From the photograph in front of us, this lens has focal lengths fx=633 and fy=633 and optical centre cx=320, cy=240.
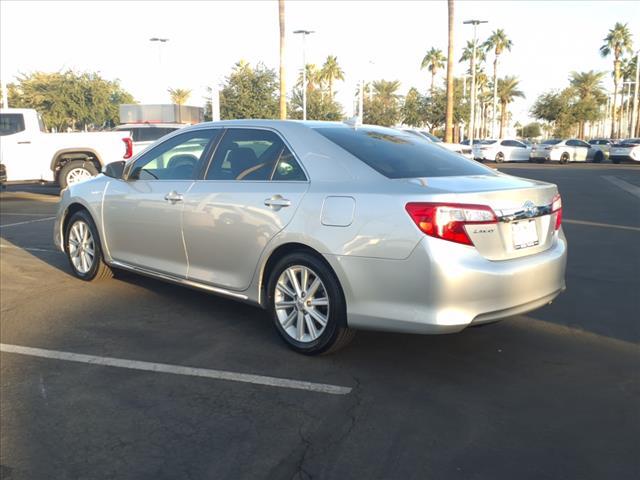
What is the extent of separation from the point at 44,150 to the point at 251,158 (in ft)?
37.2

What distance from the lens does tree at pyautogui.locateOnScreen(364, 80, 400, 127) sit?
66.6 metres

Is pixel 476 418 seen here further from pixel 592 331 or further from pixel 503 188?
pixel 592 331

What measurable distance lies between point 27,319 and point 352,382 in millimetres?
3033

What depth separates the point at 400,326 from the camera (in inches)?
157

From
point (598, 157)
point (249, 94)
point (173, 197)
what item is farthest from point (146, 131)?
point (598, 157)

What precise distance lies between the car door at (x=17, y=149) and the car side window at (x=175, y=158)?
32.5 feet

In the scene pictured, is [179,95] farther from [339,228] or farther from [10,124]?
[339,228]

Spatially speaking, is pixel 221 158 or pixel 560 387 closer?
pixel 560 387

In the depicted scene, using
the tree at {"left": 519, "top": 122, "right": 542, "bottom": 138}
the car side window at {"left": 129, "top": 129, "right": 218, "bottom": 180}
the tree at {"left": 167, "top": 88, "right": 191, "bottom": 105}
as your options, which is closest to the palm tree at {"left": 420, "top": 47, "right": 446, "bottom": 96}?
the tree at {"left": 167, "top": 88, "right": 191, "bottom": 105}

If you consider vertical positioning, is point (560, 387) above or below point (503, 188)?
below

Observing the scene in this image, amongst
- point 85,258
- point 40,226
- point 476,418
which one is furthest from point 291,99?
point 476,418

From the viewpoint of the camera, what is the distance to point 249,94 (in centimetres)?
4034

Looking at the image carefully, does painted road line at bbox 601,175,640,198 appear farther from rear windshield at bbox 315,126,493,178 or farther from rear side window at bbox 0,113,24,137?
rear side window at bbox 0,113,24,137

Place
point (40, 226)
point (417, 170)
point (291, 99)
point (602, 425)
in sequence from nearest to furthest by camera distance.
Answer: point (602, 425), point (417, 170), point (40, 226), point (291, 99)
